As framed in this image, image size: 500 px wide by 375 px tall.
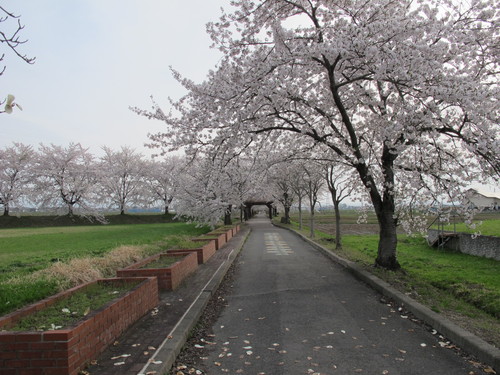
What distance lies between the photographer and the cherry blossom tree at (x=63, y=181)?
50.3 m

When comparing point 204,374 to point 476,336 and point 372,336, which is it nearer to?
point 372,336

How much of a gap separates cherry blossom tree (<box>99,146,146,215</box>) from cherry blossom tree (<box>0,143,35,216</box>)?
10508mm

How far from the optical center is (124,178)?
62.0m

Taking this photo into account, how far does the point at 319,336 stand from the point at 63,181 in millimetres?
51472

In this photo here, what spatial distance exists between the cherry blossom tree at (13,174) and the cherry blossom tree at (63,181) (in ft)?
4.78

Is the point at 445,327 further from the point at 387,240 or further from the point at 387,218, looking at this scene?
the point at 387,218

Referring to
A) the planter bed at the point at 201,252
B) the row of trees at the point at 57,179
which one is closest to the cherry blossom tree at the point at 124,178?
the row of trees at the point at 57,179

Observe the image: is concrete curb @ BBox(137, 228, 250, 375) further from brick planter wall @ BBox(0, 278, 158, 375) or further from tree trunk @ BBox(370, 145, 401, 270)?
tree trunk @ BBox(370, 145, 401, 270)

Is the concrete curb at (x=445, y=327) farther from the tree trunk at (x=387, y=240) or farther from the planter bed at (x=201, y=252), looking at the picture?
the planter bed at (x=201, y=252)

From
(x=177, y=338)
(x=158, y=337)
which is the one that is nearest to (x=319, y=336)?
(x=177, y=338)

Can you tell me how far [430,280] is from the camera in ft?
31.3

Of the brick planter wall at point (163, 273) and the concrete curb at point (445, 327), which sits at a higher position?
the brick planter wall at point (163, 273)

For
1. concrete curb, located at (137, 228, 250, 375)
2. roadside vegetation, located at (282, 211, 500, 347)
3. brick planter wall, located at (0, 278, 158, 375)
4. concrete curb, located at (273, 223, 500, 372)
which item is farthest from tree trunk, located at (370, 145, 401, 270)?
brick planter wall, located at (0, 278, 158, 375)

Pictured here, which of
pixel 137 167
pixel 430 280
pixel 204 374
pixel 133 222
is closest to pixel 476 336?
pixel 204 374
